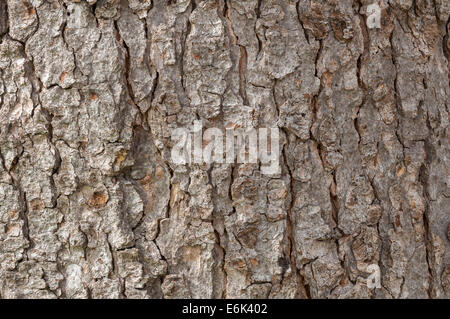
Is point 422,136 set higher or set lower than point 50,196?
higher

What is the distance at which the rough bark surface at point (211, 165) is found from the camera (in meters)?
1.58

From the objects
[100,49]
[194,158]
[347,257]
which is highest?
[100,49]

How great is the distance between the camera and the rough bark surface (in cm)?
158

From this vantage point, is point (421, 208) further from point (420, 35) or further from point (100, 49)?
point (100, 49)

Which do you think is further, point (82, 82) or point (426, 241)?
point (426, 241)

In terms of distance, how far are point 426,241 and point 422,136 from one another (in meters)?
0.40

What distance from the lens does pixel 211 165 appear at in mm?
1598

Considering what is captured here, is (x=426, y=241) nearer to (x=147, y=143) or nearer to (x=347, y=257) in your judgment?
(x=347, y=257)
